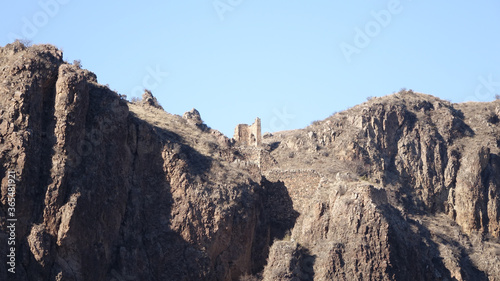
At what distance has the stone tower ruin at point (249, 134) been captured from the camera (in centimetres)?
9538

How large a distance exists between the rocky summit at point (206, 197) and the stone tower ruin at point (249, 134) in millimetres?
204

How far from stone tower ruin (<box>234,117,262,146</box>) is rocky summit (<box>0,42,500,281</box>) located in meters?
0.20

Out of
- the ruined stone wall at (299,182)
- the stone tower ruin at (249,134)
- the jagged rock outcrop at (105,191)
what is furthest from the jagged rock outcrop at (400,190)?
the jagged rock outcrop at (105,191)

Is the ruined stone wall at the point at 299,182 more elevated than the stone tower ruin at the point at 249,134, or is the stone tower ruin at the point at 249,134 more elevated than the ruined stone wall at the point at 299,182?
the stone tower ruin at the point at 249,134

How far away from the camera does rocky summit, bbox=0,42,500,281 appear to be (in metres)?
72.8

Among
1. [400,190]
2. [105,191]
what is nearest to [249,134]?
[400,190]

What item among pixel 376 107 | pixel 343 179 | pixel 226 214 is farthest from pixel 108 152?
pixel 376 107

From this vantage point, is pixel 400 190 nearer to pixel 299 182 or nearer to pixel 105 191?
pixel 299 182

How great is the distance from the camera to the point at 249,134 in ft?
318

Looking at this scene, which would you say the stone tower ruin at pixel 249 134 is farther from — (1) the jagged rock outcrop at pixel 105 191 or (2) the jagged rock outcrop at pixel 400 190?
(1) the jagged rock outcrop at pixel 105 191

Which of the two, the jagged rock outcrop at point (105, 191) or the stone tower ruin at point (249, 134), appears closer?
the jagged rock outcrop at point (105, 191)

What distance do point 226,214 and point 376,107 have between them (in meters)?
21.8

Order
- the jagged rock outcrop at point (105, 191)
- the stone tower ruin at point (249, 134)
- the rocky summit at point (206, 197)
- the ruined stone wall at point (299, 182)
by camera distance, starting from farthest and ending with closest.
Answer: the stone tower ruin at point (249, 134)
the ruined stone wall at point (299, 182)
the rocky summit at point (206, 197)
the jagged rock outcrop at point (105, 191)

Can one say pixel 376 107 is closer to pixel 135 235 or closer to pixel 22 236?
pixel 135 235
